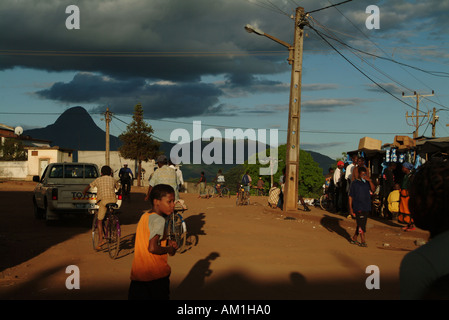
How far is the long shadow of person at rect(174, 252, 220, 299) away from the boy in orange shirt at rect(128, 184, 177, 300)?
2142 millimetres

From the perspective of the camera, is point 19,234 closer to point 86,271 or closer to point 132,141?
point 86,271

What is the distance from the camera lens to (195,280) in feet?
25.1

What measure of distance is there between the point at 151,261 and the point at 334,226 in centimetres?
1244

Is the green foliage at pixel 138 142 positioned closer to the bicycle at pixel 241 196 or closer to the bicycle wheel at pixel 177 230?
the bicycle at pixel 241 196

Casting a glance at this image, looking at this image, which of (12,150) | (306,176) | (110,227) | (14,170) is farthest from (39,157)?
(306,176)

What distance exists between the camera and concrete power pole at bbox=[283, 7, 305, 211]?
19.4 m

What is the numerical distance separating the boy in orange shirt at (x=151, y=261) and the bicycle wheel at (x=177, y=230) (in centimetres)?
573

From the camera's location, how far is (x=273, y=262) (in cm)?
917
